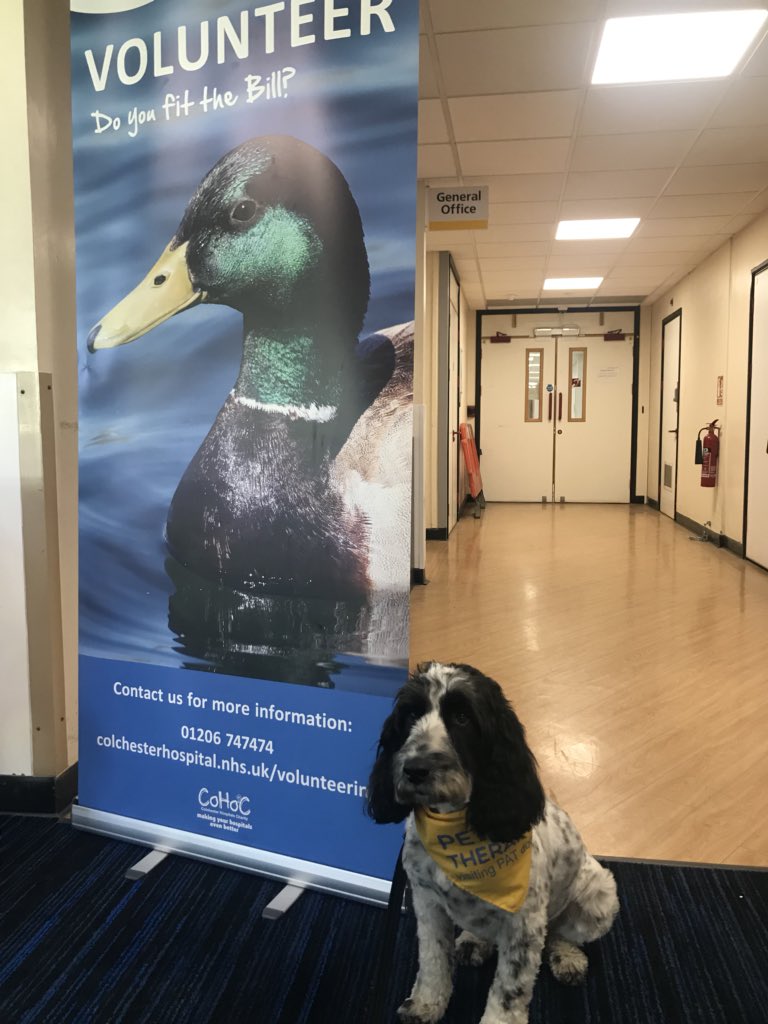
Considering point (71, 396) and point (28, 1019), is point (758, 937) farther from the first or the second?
point (71, 396)

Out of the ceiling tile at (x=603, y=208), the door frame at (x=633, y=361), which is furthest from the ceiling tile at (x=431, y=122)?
the door frame at (x=633, y=361)

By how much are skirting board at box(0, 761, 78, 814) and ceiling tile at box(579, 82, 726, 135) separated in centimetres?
418

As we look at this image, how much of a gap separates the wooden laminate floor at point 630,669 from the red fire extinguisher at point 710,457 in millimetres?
683

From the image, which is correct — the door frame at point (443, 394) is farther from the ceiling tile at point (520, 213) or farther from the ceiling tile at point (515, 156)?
the ceiling tile at point (515, 156)

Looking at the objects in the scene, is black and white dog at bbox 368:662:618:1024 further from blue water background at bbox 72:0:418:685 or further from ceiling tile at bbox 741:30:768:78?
ceiling tile at bbox 741:30:768:78

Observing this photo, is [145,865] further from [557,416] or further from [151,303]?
[557,416]

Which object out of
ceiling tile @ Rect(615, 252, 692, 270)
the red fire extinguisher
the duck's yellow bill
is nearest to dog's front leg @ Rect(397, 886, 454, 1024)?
the duck's yellow bill

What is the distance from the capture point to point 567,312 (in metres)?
11.1

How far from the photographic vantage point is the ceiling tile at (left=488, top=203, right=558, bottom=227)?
5.95 metres

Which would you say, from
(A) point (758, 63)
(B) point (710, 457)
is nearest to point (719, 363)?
(B) point (710, 457)

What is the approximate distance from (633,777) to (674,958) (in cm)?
93

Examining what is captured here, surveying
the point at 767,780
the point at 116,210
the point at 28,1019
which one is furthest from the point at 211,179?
the point at 767,780

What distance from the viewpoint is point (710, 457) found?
7383 mm

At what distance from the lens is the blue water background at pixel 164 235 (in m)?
1.79
